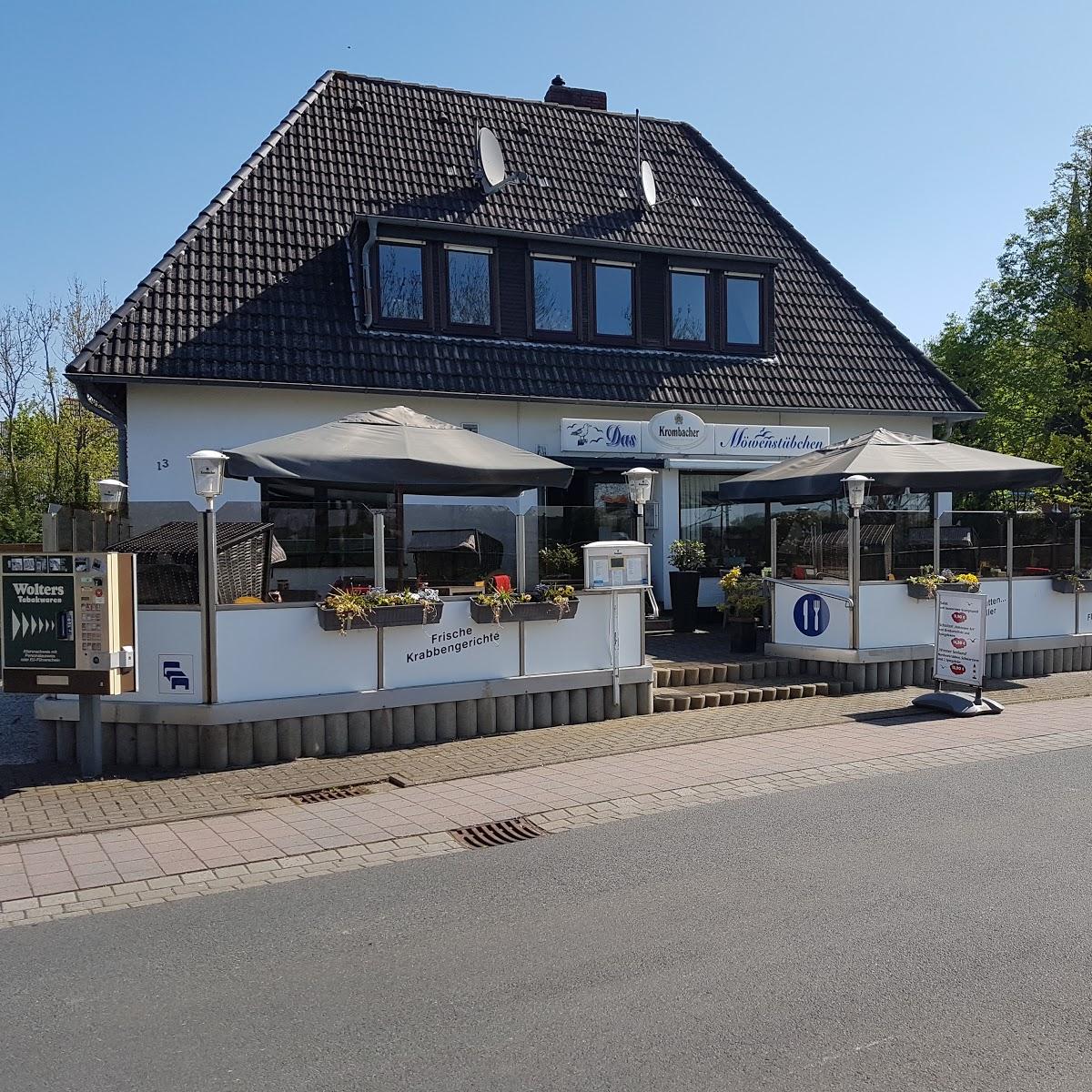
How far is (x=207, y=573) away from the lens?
9281 millimetres

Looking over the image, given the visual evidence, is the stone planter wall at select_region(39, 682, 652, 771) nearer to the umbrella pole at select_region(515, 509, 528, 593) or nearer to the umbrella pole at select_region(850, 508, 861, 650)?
the umbrella pole at select_region(515, 509, 528, 593)

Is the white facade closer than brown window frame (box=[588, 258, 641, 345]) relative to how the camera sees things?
Yes

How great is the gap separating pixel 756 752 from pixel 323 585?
410 centimetres

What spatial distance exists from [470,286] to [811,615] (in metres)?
7.44

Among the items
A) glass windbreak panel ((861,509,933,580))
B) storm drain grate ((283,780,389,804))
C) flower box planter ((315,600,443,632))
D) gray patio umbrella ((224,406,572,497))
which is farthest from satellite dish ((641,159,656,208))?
storm drain grate ((283,780,389,804))

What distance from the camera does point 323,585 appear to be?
10078mm

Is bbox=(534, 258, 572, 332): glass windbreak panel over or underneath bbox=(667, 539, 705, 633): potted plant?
over

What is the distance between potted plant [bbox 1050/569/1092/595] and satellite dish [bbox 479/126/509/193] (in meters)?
10.1

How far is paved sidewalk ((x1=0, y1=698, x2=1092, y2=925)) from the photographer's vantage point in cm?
624

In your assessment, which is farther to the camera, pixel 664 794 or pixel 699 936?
pixel 664 794

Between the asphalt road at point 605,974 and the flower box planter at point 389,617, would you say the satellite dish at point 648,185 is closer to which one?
the flower box planter at point 389,617

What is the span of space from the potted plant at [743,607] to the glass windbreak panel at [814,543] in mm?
382

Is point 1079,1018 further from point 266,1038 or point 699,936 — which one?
point 266,1038

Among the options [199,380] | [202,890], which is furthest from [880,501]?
[202,890]
